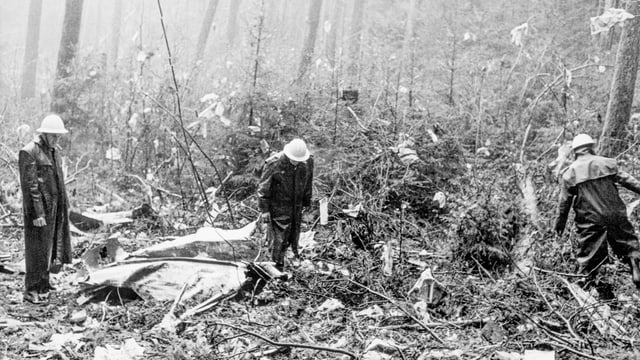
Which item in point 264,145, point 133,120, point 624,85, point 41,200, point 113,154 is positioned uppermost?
point 624,85

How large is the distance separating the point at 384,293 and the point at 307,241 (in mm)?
2128

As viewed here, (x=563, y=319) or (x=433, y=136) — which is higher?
(x=433, y=136)

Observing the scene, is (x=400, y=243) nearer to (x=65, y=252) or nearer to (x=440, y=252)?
(x=440, y=252)

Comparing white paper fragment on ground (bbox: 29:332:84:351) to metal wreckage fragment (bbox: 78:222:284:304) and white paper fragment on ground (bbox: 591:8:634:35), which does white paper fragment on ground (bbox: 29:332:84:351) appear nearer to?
metal wreckage fragment (bbox: 78:222:284:304)

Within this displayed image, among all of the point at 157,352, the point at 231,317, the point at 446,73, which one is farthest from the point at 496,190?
the point at 446,73

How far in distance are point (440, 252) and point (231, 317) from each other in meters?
2.90

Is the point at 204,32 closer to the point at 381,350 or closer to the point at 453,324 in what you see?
the point at 453,324

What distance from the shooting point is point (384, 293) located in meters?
6.33

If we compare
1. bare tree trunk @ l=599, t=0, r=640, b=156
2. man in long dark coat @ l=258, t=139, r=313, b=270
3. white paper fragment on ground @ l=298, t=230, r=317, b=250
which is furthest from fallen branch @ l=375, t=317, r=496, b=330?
bare tree trunk @ l=599, t=0, r=640, b=156

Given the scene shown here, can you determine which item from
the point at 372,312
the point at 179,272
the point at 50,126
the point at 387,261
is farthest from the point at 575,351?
the point at 50,126

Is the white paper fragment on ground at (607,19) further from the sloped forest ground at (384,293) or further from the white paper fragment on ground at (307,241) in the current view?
the white paper fragment on ground at (307,241)

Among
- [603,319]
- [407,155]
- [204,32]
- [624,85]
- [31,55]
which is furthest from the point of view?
[31,55]

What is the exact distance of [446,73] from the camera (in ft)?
47.2

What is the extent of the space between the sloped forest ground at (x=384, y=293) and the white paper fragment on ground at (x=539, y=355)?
0.34ft
